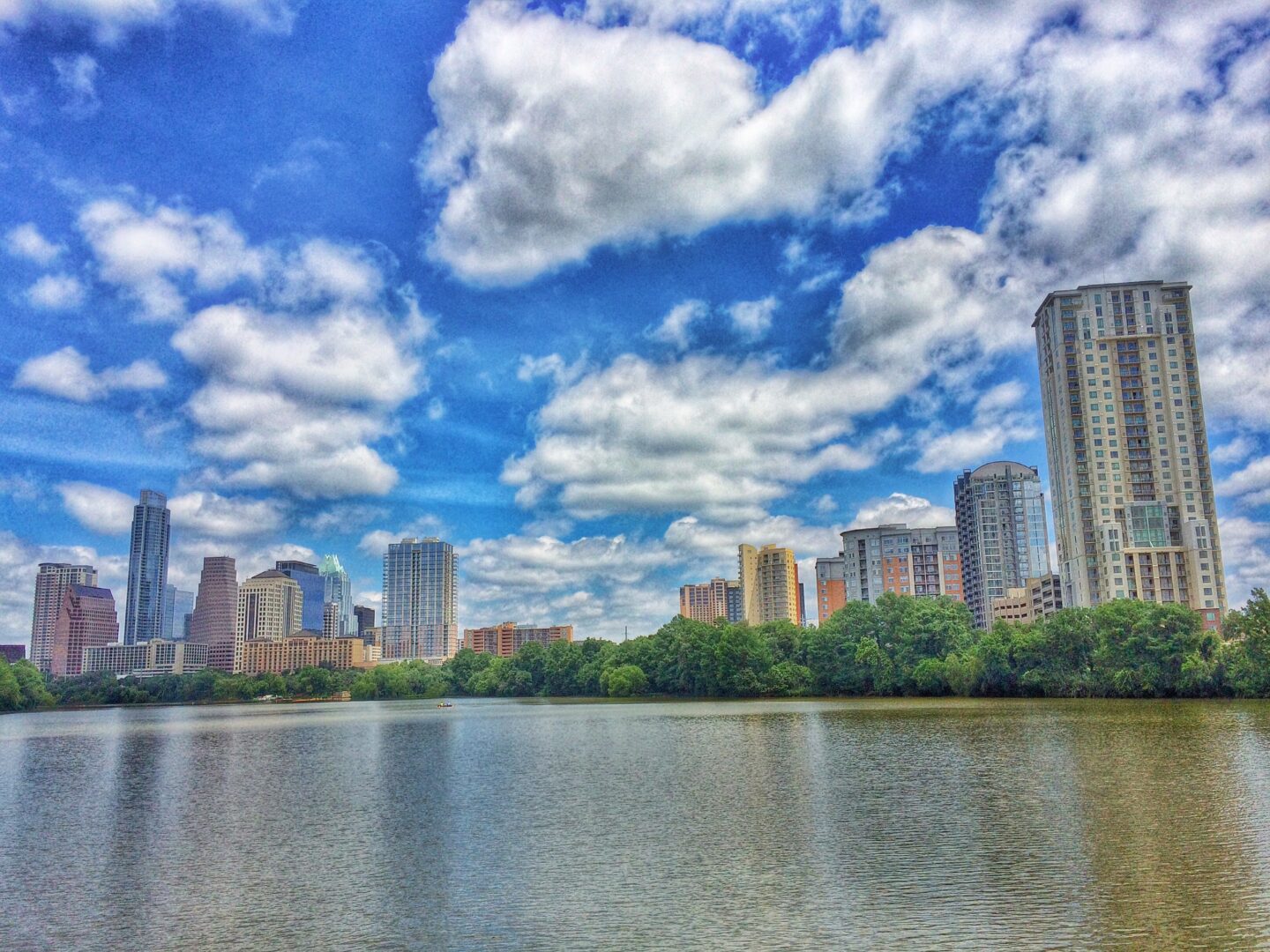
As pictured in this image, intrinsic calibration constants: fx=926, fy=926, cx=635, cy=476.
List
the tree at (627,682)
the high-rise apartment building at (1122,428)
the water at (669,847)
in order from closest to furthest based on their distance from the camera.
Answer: the water at (669,847) → the high-rise apartment building at (1122,428) → the tree at (627,682)

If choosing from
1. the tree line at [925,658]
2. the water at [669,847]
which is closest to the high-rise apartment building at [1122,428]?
the tree line at [925,658]

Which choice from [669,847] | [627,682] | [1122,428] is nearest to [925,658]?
[627,682]

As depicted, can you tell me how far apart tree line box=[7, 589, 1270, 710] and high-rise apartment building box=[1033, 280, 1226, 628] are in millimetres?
31776

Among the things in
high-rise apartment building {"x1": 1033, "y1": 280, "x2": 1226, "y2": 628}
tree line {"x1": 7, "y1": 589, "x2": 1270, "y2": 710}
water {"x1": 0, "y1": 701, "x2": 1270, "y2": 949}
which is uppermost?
high-rise apartment building {"x1": 1033, "y1": 280, "x2": 1226, "y2": 628}

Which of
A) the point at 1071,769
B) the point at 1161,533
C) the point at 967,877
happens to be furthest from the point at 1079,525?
the point at 967,877

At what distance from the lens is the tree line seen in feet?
301

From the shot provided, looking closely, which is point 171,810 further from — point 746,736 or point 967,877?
point 746,736

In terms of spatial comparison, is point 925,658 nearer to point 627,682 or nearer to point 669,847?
point 627,682

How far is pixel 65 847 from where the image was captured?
104 feet

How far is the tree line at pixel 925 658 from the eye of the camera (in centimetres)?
9175

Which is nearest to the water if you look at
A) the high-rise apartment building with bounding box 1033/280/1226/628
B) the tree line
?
the tree line

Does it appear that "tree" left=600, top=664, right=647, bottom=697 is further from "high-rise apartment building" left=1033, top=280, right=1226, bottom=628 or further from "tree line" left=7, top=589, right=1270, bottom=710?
"high-rise apartment building" left=1033, top=280, right=1226, bottom=628

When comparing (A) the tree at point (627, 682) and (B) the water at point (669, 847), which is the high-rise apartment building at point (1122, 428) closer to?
(A) the tree at point (627, 682)

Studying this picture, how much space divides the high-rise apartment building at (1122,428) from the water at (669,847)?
3938 inches
